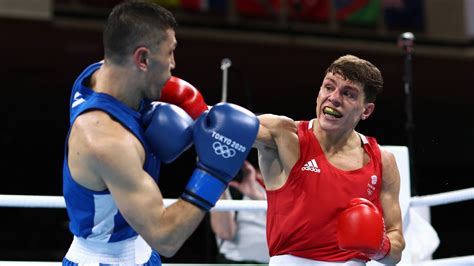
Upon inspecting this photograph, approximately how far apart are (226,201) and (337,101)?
1.97 feet

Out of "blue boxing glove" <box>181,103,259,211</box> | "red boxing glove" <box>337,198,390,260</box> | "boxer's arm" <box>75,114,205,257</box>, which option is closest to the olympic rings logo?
"blue boxing glove" <box>181,103,259,211</box>

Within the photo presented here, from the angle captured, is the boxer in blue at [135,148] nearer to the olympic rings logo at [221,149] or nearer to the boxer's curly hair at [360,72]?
the olympic rings logo at [221,149]

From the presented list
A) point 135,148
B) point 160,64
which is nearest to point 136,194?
point 135,148

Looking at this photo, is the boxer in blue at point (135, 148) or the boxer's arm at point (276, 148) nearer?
the boxer in blue at point (135, 148)

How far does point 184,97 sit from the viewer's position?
2.43 m

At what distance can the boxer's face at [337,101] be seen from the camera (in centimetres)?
262

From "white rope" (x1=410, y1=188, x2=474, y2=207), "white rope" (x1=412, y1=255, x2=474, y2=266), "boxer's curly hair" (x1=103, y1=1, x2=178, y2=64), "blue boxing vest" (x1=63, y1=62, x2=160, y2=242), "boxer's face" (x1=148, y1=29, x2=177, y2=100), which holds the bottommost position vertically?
"white rope" (x1=412, y1=255, x2=474, y2=266)

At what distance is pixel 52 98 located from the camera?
980cm

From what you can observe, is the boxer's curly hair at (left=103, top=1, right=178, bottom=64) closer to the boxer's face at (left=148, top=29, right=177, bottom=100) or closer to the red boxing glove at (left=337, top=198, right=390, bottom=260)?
the boxer's face at (left=148, top=29, right=177, bottom=100)

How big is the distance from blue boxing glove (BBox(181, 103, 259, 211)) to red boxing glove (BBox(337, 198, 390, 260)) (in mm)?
588

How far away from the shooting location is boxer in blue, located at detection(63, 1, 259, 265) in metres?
1.87

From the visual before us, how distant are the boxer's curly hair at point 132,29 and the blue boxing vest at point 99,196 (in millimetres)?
126

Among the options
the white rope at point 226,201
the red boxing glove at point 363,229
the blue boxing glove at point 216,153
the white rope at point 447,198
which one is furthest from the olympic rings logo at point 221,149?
the white rope at point 447,198

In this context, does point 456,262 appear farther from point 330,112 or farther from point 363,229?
point 330,112
